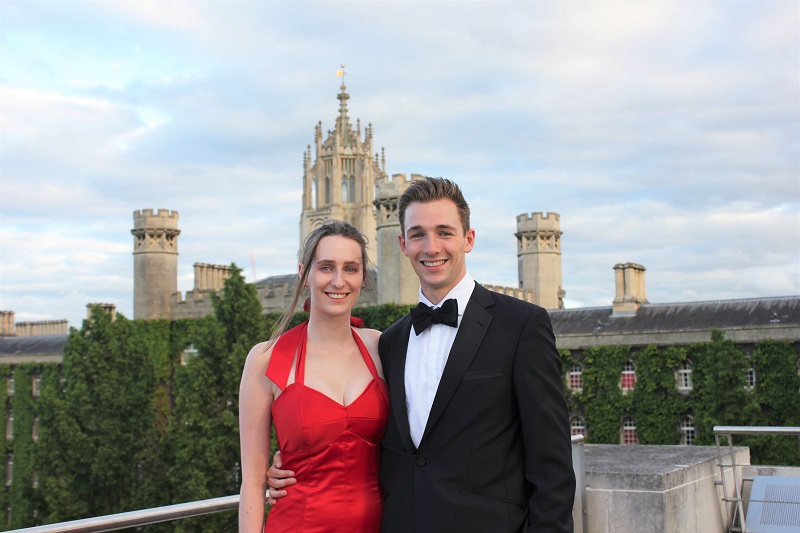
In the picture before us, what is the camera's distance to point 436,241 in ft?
11.1

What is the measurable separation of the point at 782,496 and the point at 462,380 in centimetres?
368

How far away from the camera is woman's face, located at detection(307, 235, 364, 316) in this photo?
364 centimetres

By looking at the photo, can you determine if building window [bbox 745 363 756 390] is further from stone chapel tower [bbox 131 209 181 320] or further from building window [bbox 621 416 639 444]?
stone chapel tower [bbox 131 209 181 320]

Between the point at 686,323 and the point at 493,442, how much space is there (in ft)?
113

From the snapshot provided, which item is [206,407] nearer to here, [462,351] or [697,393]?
[697,393]

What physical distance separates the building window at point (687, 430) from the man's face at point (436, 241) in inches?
1270

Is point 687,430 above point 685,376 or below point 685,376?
below

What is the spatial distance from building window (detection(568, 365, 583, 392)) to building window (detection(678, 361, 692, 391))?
421 cm

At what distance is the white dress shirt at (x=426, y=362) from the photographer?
3.36 meters

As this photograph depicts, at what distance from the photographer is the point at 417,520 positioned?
3260 mm

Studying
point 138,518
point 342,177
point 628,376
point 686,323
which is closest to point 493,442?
point 138,518

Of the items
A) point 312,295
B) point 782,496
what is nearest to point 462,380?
point 312,295

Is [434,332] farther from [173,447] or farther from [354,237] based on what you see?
[173,447]

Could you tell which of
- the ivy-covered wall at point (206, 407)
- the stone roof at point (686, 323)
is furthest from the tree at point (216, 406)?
the stone roof at point (686, 323)
